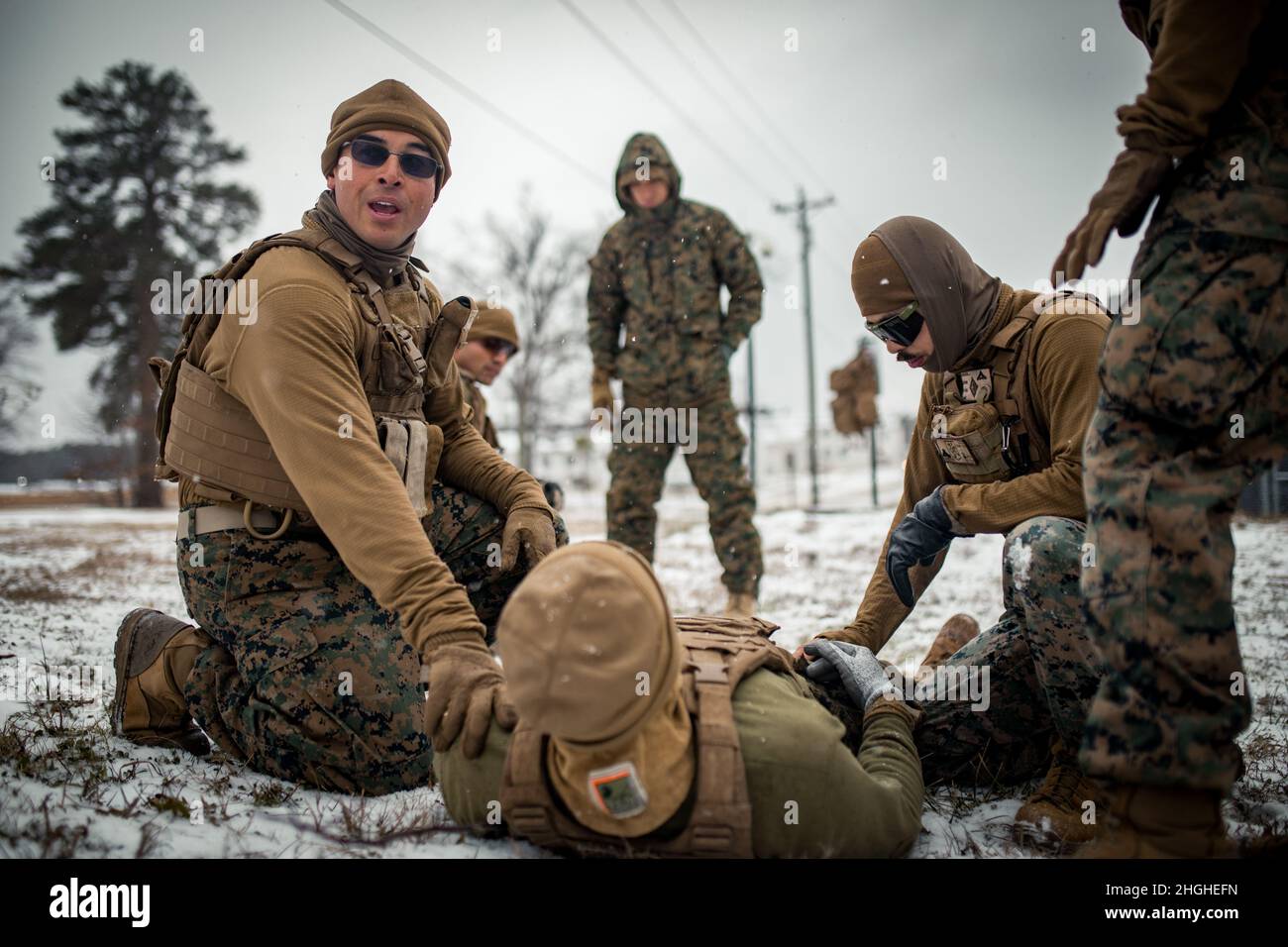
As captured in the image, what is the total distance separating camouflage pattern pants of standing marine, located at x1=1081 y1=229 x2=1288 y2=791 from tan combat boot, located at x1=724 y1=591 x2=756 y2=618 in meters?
3.43

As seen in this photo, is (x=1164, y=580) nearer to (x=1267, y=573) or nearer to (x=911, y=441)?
(x=911, y=441)

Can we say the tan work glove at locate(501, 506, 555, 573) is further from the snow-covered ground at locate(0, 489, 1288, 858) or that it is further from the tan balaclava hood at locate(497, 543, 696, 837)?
the tan balaclava hood at locate(497, 543, 696, 837)

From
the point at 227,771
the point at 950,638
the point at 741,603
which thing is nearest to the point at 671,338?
the point at 741,603

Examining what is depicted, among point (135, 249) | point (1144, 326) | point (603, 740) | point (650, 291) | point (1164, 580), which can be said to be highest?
point (135, 249)

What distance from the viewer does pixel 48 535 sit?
33.1 ft

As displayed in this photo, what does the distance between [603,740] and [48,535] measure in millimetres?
11210

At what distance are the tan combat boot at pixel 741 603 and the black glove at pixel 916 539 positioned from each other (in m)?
2.57

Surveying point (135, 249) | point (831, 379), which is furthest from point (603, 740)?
point (135, 249)

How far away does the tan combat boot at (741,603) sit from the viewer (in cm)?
495

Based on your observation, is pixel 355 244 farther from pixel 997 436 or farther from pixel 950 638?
pixel 950 638

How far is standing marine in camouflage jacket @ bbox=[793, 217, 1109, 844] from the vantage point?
202 cm

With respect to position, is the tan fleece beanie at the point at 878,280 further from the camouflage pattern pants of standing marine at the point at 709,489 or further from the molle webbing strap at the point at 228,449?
the camouflage pattern pants of standing marine at the point at 709,489

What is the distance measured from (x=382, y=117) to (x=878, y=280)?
5.15 feet

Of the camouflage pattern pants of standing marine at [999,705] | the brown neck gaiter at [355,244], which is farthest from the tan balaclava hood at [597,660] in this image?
the brown neck gaiter at [355,244]
